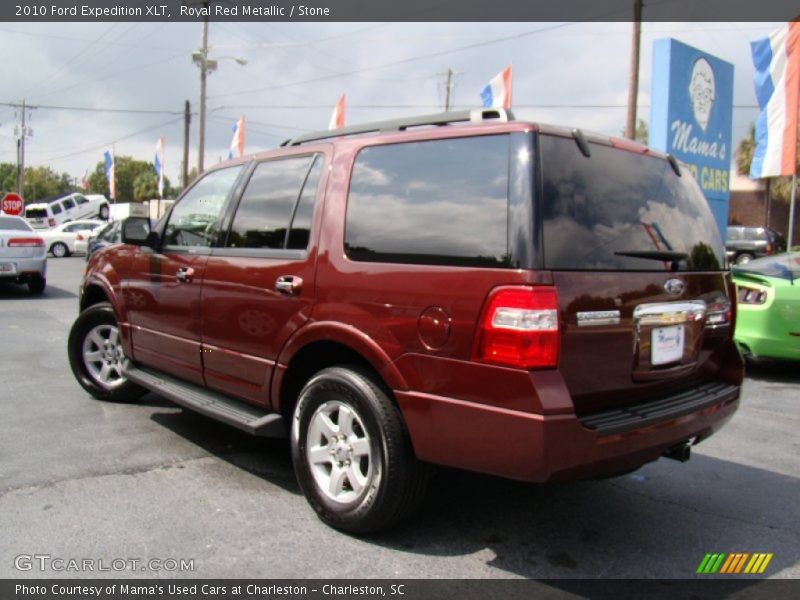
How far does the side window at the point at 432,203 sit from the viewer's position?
2881 millimetres

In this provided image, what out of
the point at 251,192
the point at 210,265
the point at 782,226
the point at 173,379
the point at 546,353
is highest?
the point at 782,226

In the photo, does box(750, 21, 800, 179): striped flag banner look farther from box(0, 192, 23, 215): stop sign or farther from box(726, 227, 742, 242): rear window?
box(0, 192, 23, 215): stop sign

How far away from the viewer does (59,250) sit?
29234 mm

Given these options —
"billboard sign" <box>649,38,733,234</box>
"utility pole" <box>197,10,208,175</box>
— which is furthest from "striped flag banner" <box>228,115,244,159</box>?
"billboard sign" <box>649,38,733,234</box>

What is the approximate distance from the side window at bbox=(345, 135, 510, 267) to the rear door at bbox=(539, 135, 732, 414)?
0.21 metres

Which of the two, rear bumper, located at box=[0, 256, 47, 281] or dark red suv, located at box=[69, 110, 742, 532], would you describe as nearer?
dark red suv, located at box=[69, 110, 742, 532]

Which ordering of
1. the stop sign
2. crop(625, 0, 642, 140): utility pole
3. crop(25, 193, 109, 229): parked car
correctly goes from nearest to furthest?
crop(625, 0, 642, 140): utility pole < the stop sign < crop(25, 193, 109, 229): parked car

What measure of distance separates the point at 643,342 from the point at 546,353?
0.65 metres

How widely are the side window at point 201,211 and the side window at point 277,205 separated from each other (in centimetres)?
25

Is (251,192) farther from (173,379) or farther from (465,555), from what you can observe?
(465,555)

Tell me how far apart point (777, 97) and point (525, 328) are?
12.2m

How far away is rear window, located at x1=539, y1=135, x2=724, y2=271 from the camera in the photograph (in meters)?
2.86

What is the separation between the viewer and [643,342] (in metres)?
3.09

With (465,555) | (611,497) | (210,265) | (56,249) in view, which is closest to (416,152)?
(210,265)
